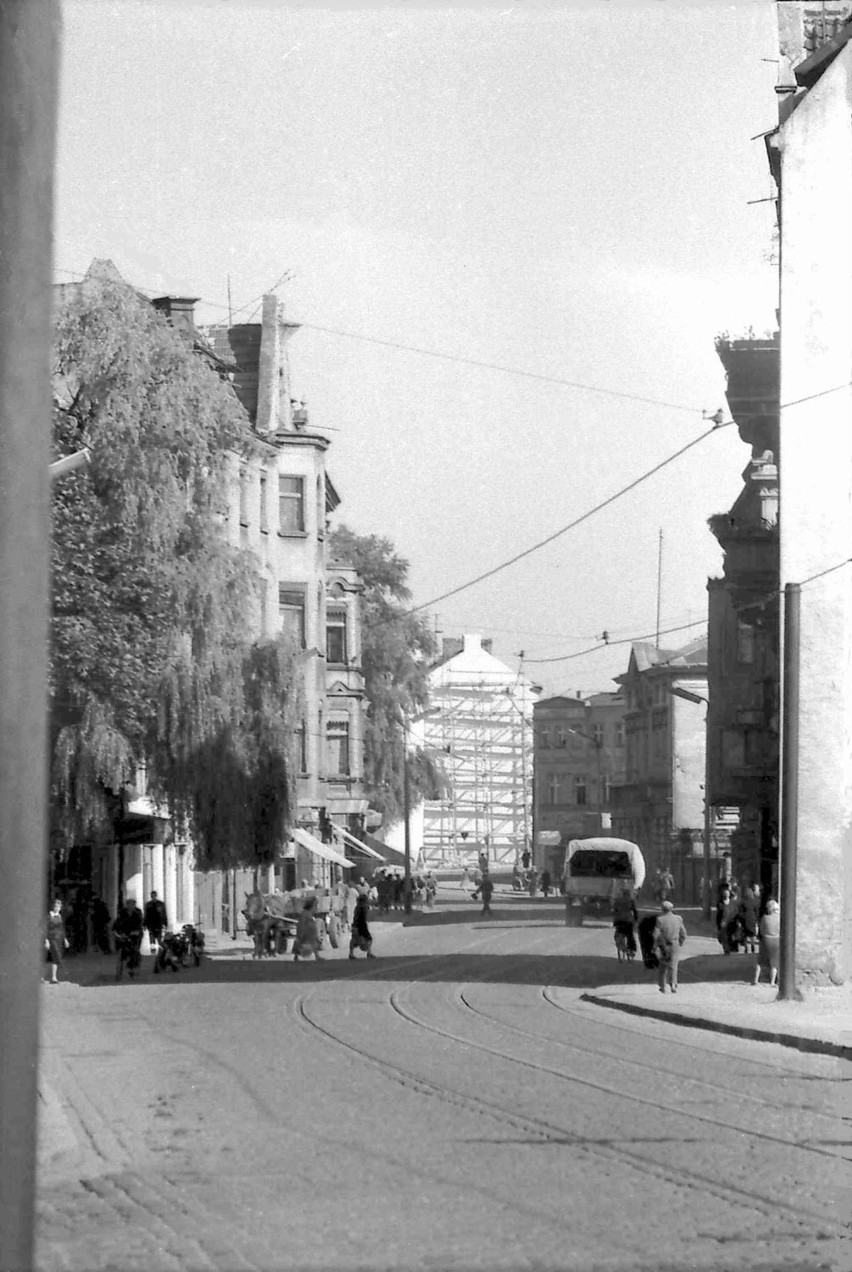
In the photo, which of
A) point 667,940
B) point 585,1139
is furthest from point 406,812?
point 585,1139

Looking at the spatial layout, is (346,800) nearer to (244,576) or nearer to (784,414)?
(244,576)

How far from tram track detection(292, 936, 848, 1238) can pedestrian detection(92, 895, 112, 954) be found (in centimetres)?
1828

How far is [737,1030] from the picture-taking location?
2381cm

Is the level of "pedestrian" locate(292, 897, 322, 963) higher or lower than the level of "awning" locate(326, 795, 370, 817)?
lower

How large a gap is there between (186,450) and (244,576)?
3.04 m

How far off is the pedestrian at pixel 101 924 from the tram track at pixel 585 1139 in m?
18.3

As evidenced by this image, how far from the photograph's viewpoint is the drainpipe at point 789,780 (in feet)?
91.6

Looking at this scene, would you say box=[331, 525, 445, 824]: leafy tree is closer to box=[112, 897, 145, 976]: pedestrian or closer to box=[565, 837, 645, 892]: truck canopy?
box=[565, 837, 645, 892]: truck canopy

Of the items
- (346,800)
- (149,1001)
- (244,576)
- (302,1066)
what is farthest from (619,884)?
(302,1066)

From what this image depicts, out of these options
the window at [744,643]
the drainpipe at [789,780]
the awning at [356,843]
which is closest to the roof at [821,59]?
the drainpipe at [789,780]

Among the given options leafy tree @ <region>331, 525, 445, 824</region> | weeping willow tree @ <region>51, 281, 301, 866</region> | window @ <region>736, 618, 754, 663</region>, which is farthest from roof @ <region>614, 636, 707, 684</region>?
weeping willow tree @ <region>51, 281, 301, 866</region>

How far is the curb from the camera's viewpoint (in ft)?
70.0

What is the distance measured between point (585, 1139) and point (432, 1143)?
1.07 metres

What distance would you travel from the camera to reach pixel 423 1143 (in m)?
13.4
